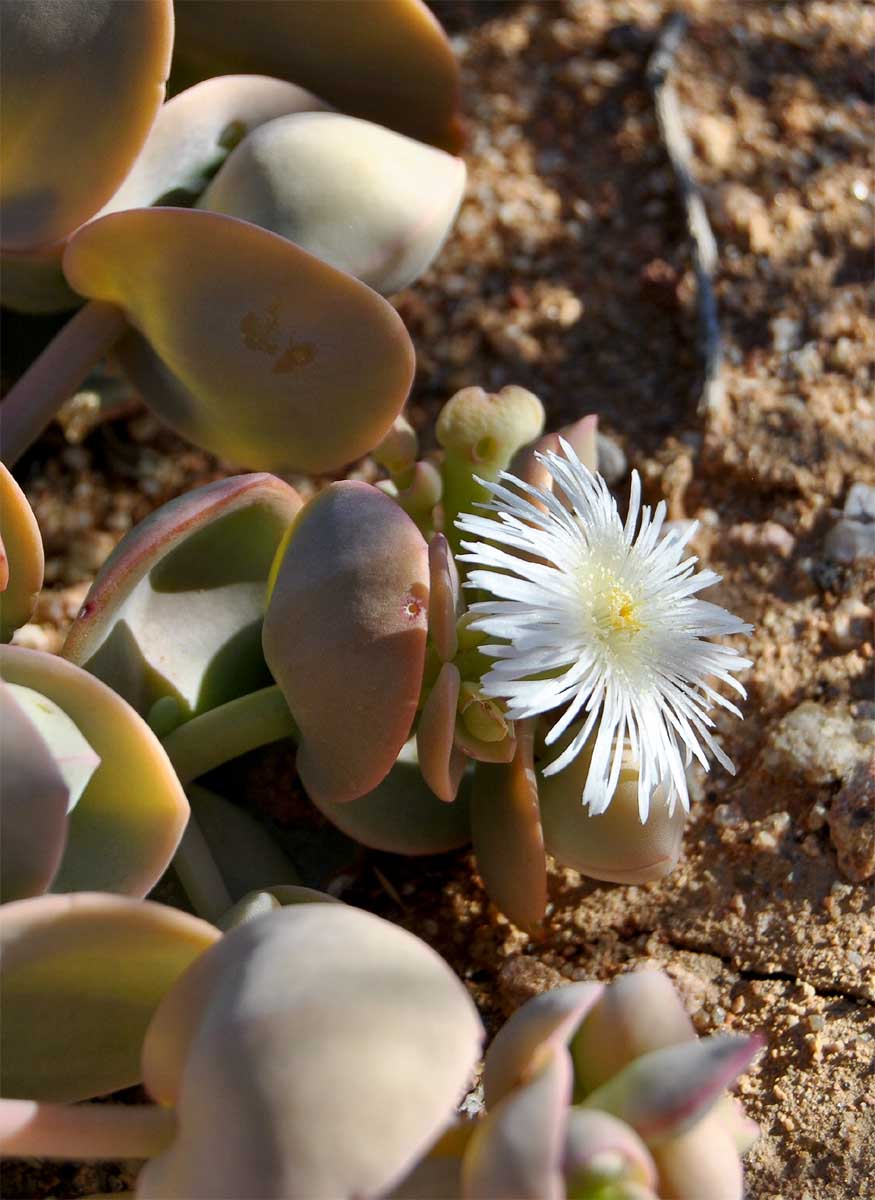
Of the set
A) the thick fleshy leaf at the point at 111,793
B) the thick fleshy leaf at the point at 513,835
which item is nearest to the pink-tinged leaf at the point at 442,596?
the thick fleshy leaf at the point at 513,835

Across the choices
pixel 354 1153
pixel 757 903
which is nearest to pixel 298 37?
pixel 757 903

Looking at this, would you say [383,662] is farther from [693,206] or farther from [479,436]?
[693,206]

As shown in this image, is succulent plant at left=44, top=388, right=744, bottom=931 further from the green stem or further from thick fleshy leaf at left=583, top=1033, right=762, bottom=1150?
thick fleshy leaf at left=583, top=1033, right=762, bottom=1150

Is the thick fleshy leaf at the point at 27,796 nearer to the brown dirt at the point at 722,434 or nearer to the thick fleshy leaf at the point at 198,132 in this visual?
the brown dirt at the point at 722,434

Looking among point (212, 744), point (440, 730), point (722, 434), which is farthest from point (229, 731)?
point (722, 434)

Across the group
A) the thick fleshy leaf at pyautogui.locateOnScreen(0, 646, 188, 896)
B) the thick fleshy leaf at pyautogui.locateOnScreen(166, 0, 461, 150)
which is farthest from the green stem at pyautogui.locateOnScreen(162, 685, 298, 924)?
the thick fleshy leaf at pyautogui.locateOnScreen(166, 0, 461, 150)

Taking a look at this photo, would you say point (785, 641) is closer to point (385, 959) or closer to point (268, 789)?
point (268, 789)
